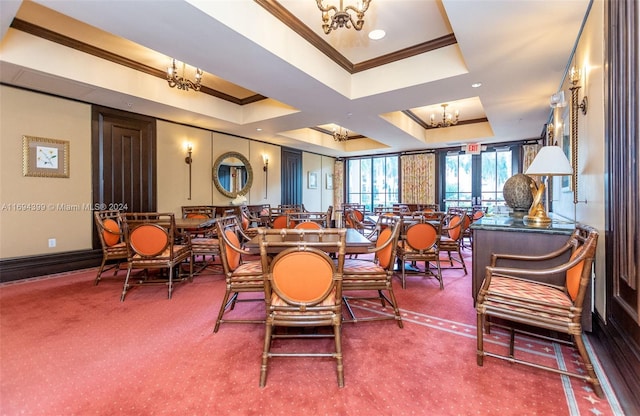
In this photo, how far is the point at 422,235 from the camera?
3508 millimetres

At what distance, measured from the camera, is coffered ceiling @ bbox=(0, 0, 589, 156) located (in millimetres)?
Answer: 2510

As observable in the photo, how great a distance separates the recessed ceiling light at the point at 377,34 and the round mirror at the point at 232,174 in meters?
4.31

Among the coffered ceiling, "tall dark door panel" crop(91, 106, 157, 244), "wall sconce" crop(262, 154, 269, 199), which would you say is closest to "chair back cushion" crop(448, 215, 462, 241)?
the coffered ceiling

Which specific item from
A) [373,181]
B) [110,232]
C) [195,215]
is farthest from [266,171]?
[110,232]

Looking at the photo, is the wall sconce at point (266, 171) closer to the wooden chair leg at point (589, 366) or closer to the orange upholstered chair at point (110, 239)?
the orange upholstered chair at point (110, 239)

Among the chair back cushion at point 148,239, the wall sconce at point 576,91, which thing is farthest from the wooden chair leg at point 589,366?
the chair back cushion at point 148,239

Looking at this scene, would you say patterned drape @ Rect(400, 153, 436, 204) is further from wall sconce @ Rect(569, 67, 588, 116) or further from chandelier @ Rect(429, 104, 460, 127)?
wall sconce @ Rect(569, 67, 588, 116)

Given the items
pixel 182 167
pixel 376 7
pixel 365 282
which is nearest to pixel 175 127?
pixel 182 167

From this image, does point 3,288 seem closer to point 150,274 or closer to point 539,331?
point 150,274

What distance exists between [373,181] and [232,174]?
17.1 feet

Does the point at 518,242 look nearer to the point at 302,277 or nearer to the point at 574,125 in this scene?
the point at 574,125

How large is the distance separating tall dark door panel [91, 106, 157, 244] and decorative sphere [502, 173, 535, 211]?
19.0ft

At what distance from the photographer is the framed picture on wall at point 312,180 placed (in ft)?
30.9

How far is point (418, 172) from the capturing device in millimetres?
9055
